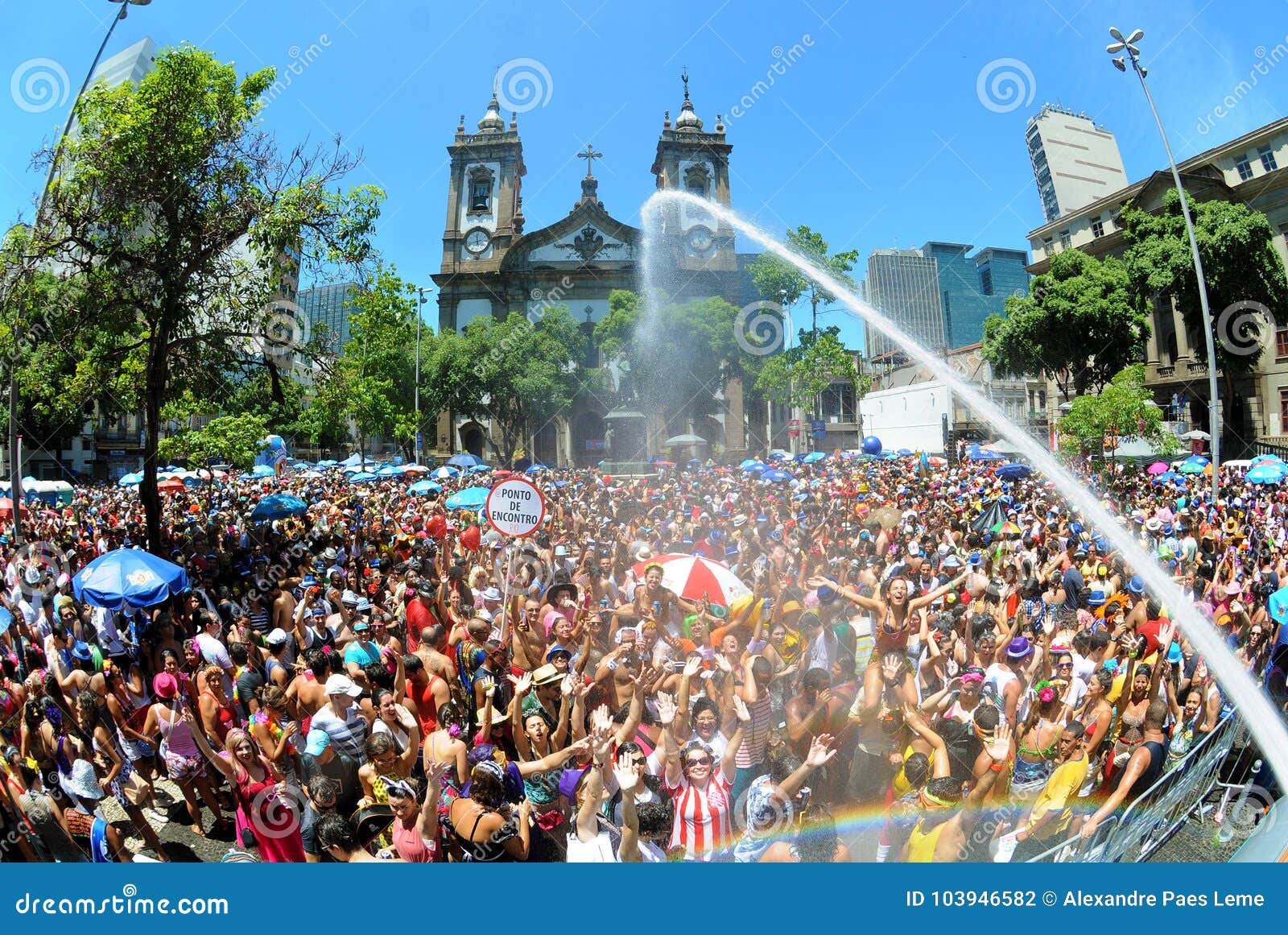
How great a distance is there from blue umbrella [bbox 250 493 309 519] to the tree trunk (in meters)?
2.68

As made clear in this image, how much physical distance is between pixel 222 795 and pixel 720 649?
397 cm

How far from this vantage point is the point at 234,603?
9969mm

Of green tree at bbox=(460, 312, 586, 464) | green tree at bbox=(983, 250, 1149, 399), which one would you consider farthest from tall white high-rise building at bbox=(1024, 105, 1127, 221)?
green tree at bbox=(460, 312, 586, 464)

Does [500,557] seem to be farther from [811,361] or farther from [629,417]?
[629,417]

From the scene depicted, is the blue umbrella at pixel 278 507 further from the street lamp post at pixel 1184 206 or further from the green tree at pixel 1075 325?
the green tree at pixel 1075 325

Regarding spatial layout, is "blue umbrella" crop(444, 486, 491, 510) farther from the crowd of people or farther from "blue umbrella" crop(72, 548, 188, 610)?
"blue umbrella" crop(72, 548, 188, 610)

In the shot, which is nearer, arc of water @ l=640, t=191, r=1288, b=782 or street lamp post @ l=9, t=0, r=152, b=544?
arc of water @ l=640, t=191, r=1288, b=782

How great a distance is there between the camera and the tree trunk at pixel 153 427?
1171 cm

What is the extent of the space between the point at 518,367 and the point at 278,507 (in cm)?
3161

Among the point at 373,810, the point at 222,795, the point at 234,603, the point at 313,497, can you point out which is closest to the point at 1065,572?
the point at 373,810

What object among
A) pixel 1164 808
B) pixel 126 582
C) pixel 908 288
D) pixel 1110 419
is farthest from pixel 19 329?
pixel 908 288

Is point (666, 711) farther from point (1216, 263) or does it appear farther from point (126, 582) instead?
point (1216, 263)

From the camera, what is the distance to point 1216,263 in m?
26.1

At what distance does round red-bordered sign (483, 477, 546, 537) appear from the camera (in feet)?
26.2
